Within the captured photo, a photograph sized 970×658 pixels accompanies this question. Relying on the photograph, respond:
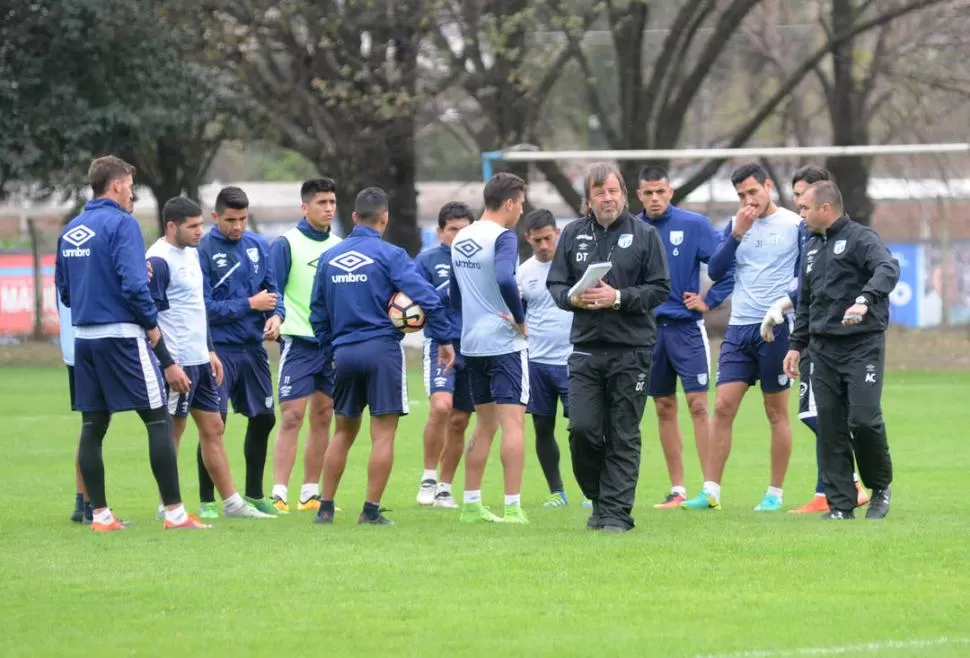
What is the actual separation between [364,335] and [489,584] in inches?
103

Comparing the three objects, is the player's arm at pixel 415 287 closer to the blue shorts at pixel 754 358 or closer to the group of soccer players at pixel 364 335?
the group of soccer players at pixel 364 335

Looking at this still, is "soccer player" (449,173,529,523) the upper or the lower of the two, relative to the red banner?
upper

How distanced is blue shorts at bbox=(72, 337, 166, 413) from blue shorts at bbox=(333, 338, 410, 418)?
1142mm

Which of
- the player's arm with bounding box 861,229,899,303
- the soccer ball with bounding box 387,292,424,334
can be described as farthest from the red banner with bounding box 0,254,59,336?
the player's arm with bounding box 861,229,899,303

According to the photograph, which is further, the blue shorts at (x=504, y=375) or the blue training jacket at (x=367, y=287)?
the blue shorts at (x=504, y=375)

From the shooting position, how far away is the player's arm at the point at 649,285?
30.6ft

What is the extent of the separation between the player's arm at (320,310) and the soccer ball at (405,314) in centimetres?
50

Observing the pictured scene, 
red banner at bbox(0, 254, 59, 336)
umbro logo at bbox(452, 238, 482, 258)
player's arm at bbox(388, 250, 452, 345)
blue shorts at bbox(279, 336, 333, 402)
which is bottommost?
red banner at bbox(0, 254, 59, 336)

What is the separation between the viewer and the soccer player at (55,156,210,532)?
959 centimetres

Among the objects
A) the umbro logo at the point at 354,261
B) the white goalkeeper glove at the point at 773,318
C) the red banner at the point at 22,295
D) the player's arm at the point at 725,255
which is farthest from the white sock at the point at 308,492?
the red banner at the point at 22,295

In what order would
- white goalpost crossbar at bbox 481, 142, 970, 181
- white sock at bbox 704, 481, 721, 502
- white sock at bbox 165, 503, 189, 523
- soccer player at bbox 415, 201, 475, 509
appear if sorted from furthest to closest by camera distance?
1. white goalpost crossbar at bbox 481, 142, 970, 181
2. soccer player at bbox 415, 201, 475, 509
3. white sock at bbox 704, 481, 721, 502
4. white sock at bbox 165, 503, 189, 523

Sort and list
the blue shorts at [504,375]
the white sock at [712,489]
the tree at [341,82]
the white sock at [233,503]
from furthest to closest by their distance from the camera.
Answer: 1. the tree at [341,82]
2. the white sock at [712,489]
3. the white sock at [233,503]
4. the blue shorts at [504,375]

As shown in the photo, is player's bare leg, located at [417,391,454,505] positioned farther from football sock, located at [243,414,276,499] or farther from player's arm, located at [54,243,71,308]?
player's arm, located at [54,243,71,308]

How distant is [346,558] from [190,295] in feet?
8.78
